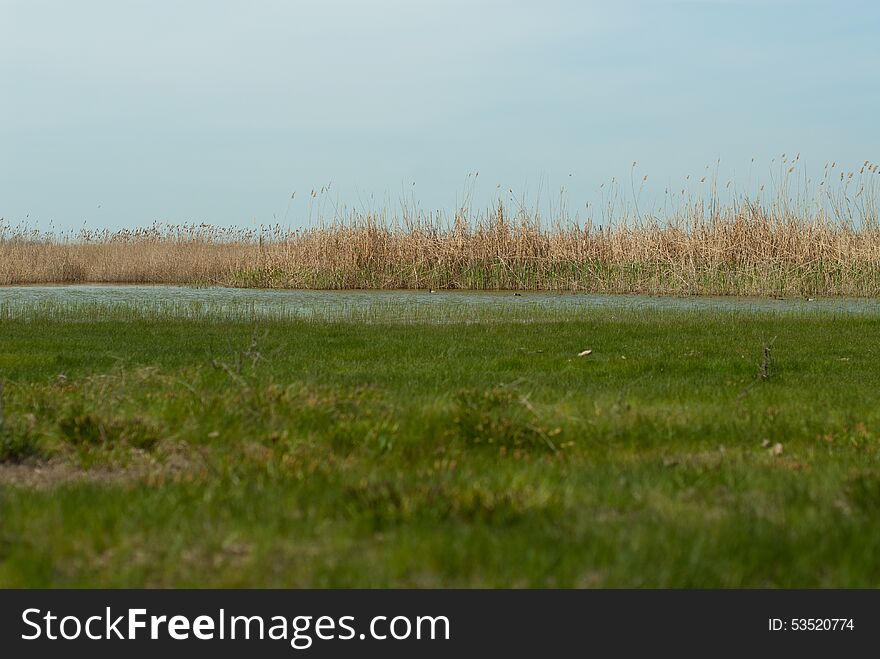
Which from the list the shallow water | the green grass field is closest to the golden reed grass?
the shallow water

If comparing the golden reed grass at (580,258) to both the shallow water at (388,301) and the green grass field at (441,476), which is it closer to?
the shallow water at (388,301)

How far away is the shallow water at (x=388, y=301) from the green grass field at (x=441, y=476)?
11268mm

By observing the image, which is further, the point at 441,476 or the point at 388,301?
the point at 388,301

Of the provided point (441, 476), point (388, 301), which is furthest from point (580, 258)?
point (441, 476)

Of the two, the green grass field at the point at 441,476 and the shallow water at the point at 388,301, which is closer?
the green grass field at the point at 441,476

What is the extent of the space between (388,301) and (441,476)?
781 inches

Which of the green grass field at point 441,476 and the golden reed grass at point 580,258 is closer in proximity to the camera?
the green grass field at point 441,476

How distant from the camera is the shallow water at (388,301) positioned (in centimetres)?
2284

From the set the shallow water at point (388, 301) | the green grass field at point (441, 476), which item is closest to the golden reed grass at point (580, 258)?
the shallow water at point (388, 301)

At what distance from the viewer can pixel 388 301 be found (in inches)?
987

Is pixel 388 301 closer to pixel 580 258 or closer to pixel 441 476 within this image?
pixel 580 258

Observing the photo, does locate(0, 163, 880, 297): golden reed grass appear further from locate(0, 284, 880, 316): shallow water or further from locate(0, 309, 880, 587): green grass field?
locate(0, 309, 880, 587): green grass field
